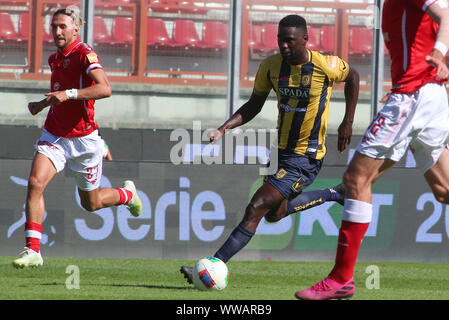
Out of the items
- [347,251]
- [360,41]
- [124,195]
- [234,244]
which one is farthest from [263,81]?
[360,41]

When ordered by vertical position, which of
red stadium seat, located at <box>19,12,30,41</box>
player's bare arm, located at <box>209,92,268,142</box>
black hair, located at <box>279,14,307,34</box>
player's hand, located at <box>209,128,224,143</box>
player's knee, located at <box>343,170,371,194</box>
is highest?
red stadium seat, located at <box>19,12,30,41</box>

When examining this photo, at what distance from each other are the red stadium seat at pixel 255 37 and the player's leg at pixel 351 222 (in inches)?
235

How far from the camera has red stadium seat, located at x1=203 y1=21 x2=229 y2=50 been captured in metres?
11.2

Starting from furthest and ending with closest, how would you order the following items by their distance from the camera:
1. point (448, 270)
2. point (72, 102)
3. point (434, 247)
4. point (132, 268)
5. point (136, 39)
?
point (136, 39) < point (434, 247) < point (448, 270) < point (132, 268) < point (72, 102)

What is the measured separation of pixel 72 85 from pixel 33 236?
135 cm

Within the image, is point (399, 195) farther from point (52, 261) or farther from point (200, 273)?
point (200, 273)

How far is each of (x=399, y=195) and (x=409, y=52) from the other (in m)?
5.28

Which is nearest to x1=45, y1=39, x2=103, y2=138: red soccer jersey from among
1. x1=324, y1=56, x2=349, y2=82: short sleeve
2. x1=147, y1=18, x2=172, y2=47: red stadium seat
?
x1=324, y1=56, x2=349, y2=82: short sleeve

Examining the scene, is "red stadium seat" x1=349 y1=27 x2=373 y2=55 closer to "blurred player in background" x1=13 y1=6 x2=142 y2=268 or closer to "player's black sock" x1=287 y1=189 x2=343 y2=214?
"player's black sock" x1=287 y1=189 x2=343 y2=214

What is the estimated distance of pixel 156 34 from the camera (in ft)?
37.0

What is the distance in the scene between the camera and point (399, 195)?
10523 mm

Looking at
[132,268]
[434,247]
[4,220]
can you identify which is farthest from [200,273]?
[434,247]

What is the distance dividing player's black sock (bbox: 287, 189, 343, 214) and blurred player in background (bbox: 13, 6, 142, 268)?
181 cm

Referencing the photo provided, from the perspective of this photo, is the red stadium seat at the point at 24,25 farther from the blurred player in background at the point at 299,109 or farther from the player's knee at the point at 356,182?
the player's knee at the point at 356,182
